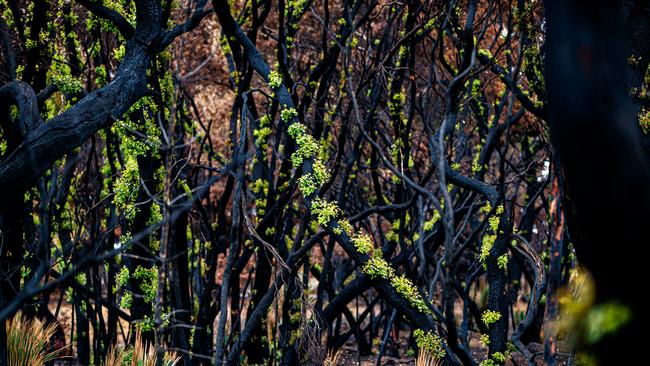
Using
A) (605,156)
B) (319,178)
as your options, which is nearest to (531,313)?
(319,178)

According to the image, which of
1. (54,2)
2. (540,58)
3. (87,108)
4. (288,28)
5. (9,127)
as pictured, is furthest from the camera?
(288,28)

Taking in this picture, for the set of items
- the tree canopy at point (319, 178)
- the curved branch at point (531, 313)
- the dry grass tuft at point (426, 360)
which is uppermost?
the tree canopy at point (319, 178)

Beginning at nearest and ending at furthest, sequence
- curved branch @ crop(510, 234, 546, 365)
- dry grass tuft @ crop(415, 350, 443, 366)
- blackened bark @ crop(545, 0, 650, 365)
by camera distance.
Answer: blackened bark @ crop(545, 0, 650, 365)
curved branch @ crop(510, 234, 546, 365)
dry grass tuft @ crop(415, 350, 443, 366)

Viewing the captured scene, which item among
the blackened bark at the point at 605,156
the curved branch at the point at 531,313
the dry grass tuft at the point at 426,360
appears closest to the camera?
the blackened bark at the point at 605,156

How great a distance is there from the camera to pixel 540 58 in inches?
282

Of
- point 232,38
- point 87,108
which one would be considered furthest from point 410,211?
point 87,108

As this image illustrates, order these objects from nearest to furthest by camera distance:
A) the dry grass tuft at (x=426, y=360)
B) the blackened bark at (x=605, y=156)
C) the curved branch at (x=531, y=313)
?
the blackened bark at (x=605, y=156)
the curved branch at (x=531, y=313)
the dry grass tuft at (x=426, y=360)

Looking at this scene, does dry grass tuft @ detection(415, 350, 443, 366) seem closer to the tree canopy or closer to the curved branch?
the tree canopy

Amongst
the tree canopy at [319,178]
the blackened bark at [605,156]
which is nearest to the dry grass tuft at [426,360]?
the tree canopy at [319,178]

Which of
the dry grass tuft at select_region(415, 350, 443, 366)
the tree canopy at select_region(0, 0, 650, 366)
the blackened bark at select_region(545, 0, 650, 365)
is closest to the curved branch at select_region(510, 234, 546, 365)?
the tree canopy at select_region(0, 0, 650, 366)

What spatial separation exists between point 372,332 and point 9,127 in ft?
23.9

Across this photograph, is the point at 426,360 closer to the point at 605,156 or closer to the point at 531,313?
the point at 531,313

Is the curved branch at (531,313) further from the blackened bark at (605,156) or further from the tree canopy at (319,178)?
the blackened bark at (605,156)

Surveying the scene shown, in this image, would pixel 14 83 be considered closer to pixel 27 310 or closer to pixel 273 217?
pixel 273 217
